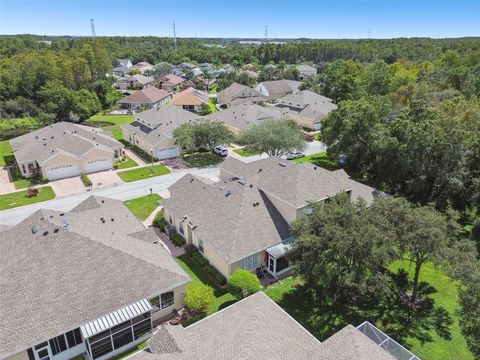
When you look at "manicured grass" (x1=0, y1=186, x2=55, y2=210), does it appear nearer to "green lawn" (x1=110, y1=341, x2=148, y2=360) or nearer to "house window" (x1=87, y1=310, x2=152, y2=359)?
"house window" (x1=87, y1=310, x2=152, y2=359)

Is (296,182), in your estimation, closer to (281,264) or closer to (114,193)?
(281,264)

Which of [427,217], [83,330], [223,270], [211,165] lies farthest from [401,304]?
[211,165]

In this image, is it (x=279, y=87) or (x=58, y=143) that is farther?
(x=279, y=87)

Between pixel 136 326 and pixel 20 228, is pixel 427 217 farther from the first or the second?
pixel 20 228

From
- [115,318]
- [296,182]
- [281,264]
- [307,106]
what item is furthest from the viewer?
[307,106]

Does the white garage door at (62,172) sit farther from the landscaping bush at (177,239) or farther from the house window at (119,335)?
the house window at (119,335)

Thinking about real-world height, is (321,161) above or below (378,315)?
above

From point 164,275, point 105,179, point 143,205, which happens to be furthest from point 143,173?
point 164,275

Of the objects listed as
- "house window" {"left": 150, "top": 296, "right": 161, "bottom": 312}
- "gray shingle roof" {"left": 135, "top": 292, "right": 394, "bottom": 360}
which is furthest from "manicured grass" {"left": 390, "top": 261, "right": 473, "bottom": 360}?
"house window" {"left": 150, "top": 296, "right": 161, "bottom": 312}

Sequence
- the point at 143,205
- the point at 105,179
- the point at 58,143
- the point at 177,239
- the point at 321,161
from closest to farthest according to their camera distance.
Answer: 1. the point at 177,239
2. the point at 143,205
3. the point at 105,179
4. the point at 58,143
5. the point at 321,161
